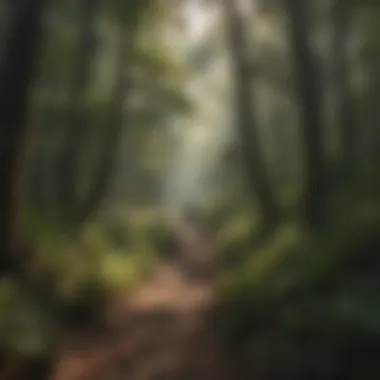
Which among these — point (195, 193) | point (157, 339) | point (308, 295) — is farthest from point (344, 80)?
point (157, 339)

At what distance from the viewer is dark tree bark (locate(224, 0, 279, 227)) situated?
9.13ft

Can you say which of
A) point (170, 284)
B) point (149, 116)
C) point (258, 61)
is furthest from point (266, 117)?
point (170, 284)

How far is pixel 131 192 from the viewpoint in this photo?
10.6 ft

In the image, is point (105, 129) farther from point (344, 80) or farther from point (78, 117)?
point (344, 80)

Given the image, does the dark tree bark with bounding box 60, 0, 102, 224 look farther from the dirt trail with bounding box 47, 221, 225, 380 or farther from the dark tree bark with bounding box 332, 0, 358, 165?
the dark tree bark with bounding box 332, 0, 358, 165

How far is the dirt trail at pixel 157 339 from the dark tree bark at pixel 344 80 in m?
0.89

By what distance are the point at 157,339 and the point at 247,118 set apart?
117cm

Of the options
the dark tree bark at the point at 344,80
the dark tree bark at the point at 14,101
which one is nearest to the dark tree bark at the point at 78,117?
the dark tree bark at the point at 14,101

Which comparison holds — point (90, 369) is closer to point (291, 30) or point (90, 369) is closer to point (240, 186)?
point (240, 186)

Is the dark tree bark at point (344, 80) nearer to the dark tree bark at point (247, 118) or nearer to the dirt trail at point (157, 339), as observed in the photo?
the dark tree bark at point (247, 118)

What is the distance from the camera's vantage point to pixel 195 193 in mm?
3221

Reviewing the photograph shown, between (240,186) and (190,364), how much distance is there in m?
0.91

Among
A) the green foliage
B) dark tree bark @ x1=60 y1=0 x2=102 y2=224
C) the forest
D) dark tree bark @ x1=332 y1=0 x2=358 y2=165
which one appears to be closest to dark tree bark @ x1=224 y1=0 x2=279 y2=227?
the forest

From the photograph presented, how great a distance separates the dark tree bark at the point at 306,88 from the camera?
2801 millimetres
